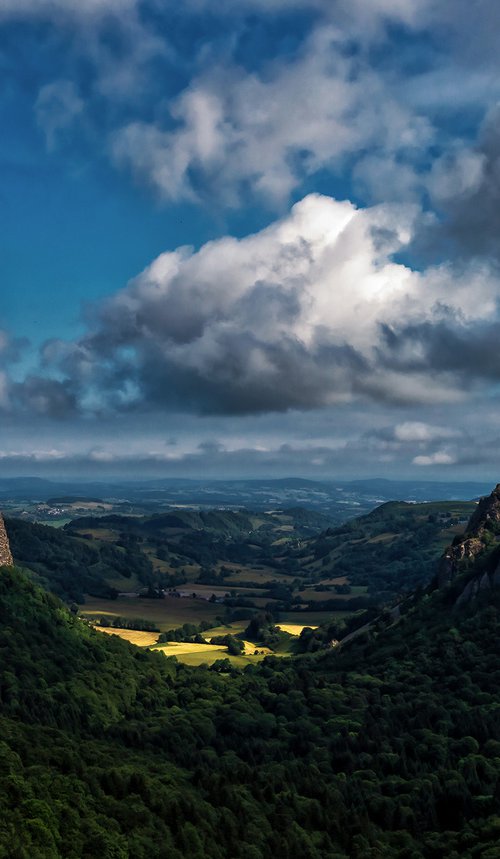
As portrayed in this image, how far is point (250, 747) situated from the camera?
13300cm

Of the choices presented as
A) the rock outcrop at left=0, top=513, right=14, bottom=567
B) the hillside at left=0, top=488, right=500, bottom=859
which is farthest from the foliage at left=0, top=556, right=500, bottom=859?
the rock outcrop at left=0, top=513, right=14, bottom=567

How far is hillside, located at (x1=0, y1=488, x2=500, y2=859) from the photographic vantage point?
8550 centimetres

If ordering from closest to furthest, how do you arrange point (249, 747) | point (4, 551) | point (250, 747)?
point (249, 747) < point (250, 747) < point (4, 551)

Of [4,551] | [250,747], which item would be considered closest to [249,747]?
[250,747]

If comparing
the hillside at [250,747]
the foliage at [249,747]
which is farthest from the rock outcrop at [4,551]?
the hillside at [250,747]

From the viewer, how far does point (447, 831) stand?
96.2m

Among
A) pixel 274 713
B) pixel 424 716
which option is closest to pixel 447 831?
pixel 424 716

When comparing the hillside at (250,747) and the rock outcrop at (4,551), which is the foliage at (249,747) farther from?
the rock outcrop at (4,551)

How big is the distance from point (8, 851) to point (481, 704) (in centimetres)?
9333

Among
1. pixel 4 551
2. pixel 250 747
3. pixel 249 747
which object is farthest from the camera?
pixel 4 551

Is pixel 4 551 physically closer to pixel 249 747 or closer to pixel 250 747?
pixel 250 747

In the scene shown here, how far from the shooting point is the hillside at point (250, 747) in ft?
281

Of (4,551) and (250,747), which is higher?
(4,551)

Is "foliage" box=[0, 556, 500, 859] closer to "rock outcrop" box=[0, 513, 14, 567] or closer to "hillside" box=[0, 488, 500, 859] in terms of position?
"hillside" box=[0, 488, 500, 859]
